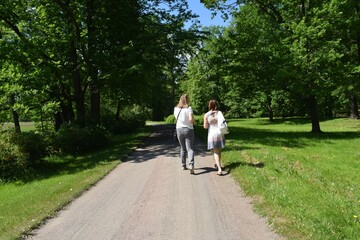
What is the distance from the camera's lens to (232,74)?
23.0m

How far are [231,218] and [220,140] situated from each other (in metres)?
3.72

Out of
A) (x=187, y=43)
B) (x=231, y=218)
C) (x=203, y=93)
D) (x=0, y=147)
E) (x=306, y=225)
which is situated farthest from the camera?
(x=203, y=93)

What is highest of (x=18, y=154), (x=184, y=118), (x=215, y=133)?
(x=184, y=118)

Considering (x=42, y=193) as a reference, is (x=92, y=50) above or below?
above

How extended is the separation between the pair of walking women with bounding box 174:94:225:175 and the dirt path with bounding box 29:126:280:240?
541mm

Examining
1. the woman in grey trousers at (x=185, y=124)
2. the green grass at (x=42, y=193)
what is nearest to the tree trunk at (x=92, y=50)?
the green grass at (x=42, y=193)

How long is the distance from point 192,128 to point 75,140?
8784 millimetres

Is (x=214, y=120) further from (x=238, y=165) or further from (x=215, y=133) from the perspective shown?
(x=238, y=165)

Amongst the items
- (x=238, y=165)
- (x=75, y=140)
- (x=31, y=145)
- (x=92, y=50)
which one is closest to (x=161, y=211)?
(x=238, y=165)

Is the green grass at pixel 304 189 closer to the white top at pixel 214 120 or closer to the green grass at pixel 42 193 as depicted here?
the white top at pixel 214 120

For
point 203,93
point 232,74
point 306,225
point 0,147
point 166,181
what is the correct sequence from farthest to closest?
point 203,93
point 232,74
point 0,147
point 166,181
point 306,225

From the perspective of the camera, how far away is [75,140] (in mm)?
17016

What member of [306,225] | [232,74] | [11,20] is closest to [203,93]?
[232,74]

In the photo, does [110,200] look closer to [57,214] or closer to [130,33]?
[57,214]
